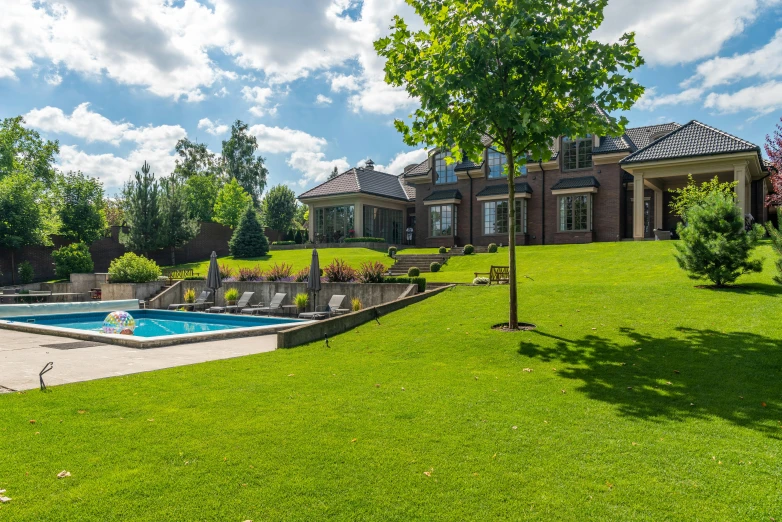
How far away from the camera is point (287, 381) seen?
736 centimetres

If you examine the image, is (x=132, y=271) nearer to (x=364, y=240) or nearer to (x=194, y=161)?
(x=364, y=240)

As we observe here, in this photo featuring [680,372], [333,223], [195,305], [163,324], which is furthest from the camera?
[333,223]

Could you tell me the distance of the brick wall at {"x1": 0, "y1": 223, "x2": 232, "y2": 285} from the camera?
3050 cm

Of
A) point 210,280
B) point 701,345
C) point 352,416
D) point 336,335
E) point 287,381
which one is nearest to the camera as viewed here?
point 352,416

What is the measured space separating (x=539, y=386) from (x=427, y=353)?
2730 millimetres

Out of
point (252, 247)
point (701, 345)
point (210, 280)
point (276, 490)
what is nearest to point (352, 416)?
point (276, 490)

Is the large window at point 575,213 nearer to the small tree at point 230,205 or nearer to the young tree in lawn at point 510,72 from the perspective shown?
the young tree in lawn at point 510,72

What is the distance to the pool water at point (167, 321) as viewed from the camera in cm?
1752

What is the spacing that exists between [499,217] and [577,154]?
616 cm

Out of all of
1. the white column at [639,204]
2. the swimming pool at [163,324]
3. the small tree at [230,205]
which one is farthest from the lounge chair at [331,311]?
the small tree at [230,205]

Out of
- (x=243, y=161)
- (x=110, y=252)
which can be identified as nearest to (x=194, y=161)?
(x=243, y=161)

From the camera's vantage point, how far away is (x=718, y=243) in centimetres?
1228

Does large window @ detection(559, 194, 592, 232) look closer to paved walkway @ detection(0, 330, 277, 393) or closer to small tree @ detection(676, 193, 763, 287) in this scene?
small tree @ detection(676, 193, 763, 287)

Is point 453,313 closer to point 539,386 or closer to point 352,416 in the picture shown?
point 539,386
